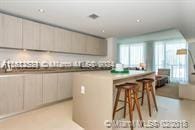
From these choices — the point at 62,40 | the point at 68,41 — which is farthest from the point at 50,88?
the point at 68,41

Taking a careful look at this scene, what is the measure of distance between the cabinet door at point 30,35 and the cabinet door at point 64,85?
1011 mm

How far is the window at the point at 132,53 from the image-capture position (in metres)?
9.26

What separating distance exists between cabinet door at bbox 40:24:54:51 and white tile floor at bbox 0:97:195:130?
156 centimetres

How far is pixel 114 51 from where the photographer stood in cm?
616

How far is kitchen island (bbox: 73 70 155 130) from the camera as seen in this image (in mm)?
2055

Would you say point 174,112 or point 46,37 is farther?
point 46,37

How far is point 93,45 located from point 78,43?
0.80 meters

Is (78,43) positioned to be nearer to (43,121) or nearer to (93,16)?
(93,16)

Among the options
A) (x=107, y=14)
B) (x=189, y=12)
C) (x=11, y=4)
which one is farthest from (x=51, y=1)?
(x=189, y=12)

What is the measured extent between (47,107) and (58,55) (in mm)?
1685

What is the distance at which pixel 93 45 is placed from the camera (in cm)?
545

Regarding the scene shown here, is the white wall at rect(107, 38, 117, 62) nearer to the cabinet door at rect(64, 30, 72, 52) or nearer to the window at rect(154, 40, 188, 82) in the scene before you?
the cabinet door at rect(64, 30, 72, 52)

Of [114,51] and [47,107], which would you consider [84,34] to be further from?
[47,107]

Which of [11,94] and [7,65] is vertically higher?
[7,65]
